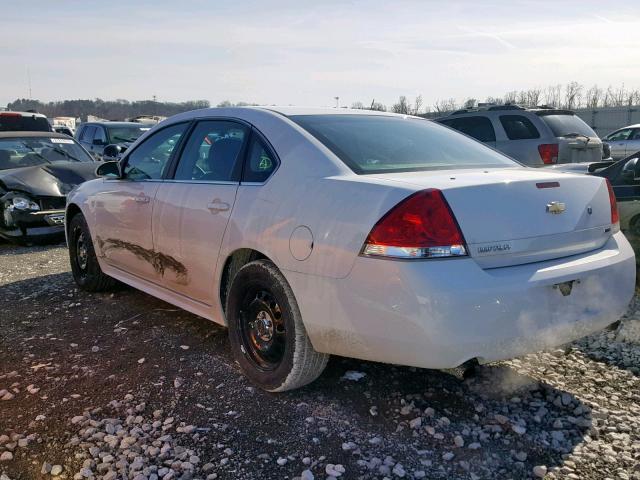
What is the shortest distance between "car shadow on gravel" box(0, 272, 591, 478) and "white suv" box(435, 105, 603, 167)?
21.7ft

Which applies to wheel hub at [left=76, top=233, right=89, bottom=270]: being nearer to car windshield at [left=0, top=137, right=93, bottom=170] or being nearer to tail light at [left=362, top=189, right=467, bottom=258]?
car windshield at [left=0, top=137, right=93, bottom=170]

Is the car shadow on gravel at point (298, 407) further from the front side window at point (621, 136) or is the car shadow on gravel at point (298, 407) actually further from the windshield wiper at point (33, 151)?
the front side window at point (621, 136)

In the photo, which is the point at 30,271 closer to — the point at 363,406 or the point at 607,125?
the point at 363,406

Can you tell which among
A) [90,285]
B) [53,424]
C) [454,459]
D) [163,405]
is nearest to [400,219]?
[454,459]

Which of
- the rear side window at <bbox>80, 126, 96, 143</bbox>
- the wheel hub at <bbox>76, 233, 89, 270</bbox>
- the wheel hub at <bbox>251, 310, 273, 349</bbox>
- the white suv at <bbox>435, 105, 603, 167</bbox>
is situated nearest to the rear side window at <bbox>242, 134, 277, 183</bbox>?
the wheel hub at <bbox>251, 310, 273, 349</bbox>

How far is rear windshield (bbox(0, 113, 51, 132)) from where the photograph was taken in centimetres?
1370

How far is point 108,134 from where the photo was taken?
14.8 meters

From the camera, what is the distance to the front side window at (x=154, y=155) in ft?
14.5

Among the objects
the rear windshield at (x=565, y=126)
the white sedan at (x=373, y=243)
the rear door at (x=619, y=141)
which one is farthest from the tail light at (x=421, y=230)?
the rear door at (x=619, y=141)

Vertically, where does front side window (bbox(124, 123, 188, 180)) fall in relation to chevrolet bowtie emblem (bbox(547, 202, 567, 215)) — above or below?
above

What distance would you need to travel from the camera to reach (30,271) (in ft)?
21.6

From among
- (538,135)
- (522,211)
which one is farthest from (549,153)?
(522,211)

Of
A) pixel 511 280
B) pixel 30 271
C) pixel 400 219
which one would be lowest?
pixel 30 271

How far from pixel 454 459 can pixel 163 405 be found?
1.56 meters
